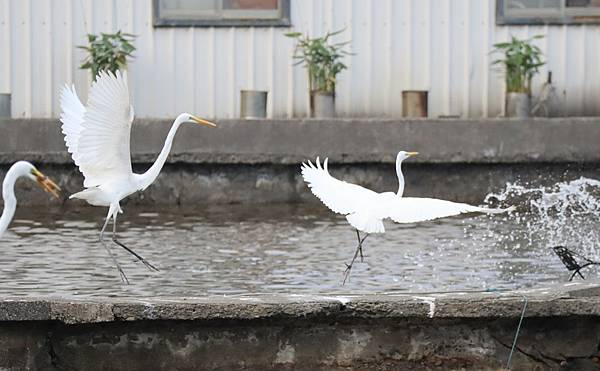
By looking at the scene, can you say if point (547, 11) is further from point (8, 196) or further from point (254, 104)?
point (8, 196)

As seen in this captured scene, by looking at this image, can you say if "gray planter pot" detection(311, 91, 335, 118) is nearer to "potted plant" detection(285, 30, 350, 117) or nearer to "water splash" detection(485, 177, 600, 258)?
"potted plant" detection(285, 30, 350, 117)

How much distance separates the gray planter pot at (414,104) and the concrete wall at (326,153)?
0.77m

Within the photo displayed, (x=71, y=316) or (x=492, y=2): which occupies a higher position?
(x=492, y=2)

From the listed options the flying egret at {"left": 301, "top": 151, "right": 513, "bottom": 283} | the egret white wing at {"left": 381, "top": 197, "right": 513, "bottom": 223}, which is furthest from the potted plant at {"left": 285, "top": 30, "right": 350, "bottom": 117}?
the egret white wing at {"left": 381, "top": 197, "right": 513, "bottom": 223}

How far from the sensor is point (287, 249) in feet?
35.6

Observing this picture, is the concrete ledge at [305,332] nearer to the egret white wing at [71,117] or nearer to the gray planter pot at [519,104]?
the egret white wing at [71,117]

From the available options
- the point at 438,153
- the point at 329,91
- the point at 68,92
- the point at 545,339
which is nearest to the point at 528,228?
the point at 438,153

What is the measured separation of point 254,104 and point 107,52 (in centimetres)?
148

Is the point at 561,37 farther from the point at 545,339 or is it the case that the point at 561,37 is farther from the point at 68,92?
the point at 545,339

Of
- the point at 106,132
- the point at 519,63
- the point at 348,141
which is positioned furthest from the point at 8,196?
the point at 519,63

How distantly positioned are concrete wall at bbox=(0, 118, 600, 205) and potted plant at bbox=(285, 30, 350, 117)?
0.60m

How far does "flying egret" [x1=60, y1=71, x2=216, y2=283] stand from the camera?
30.4 feet

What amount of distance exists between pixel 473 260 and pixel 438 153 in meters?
3.83

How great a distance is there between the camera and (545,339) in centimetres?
705
